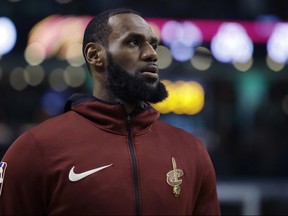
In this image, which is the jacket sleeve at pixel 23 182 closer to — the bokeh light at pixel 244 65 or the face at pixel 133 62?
the face at pixel 133 62

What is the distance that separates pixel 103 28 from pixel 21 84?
1657cm

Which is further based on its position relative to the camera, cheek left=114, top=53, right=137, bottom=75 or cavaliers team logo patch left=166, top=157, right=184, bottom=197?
cheek left=114, top=53, right=137, bottom=75

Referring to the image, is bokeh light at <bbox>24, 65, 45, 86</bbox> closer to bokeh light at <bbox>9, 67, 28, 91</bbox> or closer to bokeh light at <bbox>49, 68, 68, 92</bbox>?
bokeh light at <bbox>9, 67, 28, 91</bbox>

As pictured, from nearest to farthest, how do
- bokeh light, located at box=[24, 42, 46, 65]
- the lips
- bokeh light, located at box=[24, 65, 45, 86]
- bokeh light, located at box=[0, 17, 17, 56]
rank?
the lips < bokeh light, located at box=[0, 17, 17, 56] < bokeh light, located at box=[24, 42, 46, 65] < bokeh light, located at box=[24, 65, 45, 86]

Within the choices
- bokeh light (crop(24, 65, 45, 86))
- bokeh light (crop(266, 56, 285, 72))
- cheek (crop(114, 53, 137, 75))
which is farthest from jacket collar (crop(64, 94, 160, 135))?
bokeh light (crop(24, 65, 45, 86))

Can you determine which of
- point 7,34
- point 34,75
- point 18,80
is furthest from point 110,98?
point 18,80

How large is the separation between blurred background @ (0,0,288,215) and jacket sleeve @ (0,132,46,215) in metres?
7.94

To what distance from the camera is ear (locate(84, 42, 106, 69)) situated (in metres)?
3.06

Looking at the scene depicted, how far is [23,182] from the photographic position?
274 centimetres

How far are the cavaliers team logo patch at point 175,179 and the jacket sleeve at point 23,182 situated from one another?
1.53 feet

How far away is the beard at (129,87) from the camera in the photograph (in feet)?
9.61

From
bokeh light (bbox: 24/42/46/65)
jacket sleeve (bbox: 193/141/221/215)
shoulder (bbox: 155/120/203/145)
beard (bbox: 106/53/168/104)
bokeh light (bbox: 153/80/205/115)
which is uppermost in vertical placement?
beard (bbox: 106/53/168/104)

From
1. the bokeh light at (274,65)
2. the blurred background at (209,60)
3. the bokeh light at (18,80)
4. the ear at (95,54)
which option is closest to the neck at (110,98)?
the ear at (95,54)

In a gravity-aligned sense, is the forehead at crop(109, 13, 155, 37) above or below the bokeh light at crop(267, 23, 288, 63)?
above
